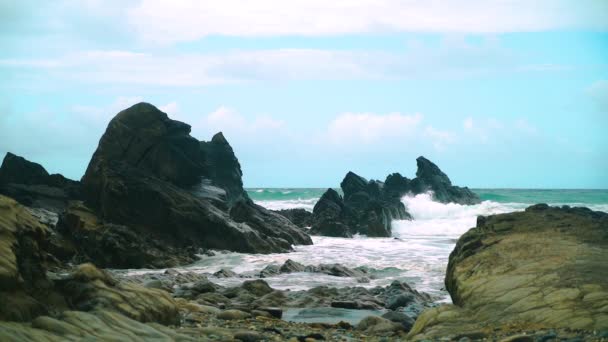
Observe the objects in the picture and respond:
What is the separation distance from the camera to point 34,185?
1785 inches

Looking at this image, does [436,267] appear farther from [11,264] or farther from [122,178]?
[11,264]

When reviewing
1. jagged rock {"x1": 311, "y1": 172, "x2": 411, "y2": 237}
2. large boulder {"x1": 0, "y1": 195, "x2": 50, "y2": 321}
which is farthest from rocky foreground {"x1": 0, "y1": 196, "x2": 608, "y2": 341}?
jagged rock {"x1": 311, "y1": 172, "x2": 411, "y2": 237}

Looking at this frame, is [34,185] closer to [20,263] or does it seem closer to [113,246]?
[113,246]

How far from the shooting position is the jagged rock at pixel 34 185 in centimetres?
4241

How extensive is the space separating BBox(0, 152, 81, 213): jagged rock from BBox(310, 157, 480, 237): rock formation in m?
19.0

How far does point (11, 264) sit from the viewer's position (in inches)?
387

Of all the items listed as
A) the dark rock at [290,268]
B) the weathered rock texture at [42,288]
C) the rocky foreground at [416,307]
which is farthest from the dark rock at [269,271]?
the weathered rock texture at [42,288]

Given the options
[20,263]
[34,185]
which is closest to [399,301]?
[20,263]

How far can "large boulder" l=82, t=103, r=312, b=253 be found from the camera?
1454 inches

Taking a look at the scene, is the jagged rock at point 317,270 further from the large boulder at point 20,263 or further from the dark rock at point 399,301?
the large boulder at point 20,263

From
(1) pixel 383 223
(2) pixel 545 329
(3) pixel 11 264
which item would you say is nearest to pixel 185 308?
(3) pixel 11 264

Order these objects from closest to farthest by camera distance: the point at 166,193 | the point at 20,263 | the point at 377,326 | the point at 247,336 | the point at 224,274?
the point at 20,263 → the point at 247,336 → the point at 377,326 → the point at 224,274 → the point at 166,193

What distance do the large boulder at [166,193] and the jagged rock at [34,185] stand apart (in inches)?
127

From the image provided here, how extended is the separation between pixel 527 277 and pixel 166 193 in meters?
28.0
